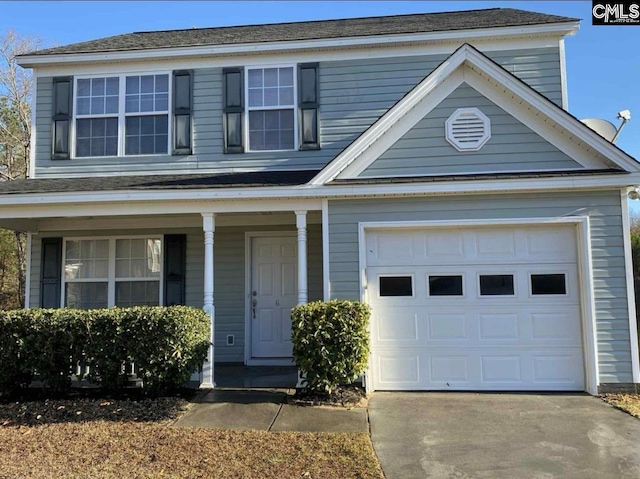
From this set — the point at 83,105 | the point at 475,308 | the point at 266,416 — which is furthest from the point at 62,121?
the point at 475,308

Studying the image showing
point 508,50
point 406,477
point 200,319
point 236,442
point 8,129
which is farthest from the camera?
point 8,129

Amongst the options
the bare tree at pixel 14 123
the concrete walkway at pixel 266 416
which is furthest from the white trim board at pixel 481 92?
the bare tree at pixel 14 123

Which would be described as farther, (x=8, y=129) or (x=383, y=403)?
(x=8, y=129)

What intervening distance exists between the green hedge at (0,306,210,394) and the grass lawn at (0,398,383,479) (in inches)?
19.6

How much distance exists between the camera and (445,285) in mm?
6871

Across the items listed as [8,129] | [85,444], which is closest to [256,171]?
[85,444]

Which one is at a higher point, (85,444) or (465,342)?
(465,342)

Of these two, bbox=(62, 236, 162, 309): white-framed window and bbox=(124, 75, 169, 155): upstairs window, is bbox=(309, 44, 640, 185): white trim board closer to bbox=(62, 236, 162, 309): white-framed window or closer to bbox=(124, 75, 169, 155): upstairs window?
bbox=(124, 75, 169, 155): upstairs window

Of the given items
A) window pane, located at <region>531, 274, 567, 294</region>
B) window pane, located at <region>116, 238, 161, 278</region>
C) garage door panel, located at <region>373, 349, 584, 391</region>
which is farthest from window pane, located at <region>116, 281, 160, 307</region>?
window pane, located at <region>531, 274, 567, 294</region>

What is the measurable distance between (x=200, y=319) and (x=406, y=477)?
144 inches

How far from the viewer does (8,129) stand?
20.5 m

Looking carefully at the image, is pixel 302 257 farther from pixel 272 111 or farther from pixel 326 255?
pixel 272 111

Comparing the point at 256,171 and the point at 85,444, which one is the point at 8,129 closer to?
the point at 256,171

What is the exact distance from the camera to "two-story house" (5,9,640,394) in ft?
21.7
